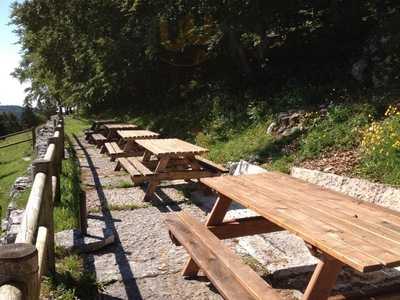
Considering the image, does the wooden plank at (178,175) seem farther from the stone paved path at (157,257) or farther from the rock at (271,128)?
the rock at (271,128)

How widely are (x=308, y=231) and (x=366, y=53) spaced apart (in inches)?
394

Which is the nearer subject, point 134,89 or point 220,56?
point 220,56

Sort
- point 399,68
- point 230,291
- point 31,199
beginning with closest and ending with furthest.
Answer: point 230,291 < point 31,199 < point 399,68

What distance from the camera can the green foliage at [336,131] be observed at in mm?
8336

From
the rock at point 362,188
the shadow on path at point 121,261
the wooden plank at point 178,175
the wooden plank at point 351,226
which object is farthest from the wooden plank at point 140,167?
the wooden plank at point 351,226

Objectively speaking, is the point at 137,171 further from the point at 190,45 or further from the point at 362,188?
the point at 190,45

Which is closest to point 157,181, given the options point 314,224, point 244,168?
point 244,168

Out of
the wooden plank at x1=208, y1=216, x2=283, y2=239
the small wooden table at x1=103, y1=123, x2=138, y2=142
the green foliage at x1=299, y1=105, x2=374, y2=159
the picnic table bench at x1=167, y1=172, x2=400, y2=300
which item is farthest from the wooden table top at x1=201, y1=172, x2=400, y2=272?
the small wooden table at x1=103, y1=123, x2=138, y2=142

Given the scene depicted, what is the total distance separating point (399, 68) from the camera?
33.7 ft

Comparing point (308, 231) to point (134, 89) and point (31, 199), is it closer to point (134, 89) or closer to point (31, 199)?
point (31, 199)

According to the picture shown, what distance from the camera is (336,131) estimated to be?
8758 millimetres

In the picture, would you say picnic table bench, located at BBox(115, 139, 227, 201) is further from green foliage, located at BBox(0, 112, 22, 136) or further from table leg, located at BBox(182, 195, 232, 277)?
green foliage, located at BBox(0, 112, 22, 136)

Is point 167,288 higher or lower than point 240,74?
lower

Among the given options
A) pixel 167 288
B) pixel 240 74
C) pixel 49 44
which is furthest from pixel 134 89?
pixel 167 288
